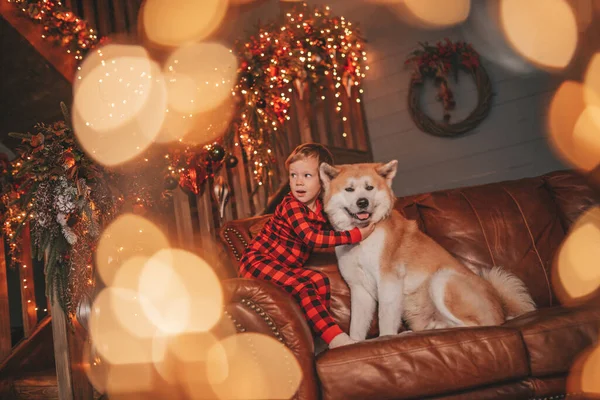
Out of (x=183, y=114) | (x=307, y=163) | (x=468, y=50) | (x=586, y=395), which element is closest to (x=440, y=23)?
(x=468, y=50)

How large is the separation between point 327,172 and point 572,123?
3417 mm

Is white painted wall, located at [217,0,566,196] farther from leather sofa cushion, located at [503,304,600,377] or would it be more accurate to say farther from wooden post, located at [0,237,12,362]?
wooden post, located at [0,237,12,362]

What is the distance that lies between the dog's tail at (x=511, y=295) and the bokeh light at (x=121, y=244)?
197 cm

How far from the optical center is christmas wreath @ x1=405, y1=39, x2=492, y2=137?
5.41 meters

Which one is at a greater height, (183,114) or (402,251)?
(183,114)

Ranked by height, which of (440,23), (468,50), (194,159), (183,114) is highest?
(440,23)

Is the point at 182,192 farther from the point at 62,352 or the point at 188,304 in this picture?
the point at 188,304

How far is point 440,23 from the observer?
5.72 m

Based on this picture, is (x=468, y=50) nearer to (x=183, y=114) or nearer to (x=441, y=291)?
(x=183, y=114)

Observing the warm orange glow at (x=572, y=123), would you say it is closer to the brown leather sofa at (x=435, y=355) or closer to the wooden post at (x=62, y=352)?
the brown leather sofa at (x=435, y=355)

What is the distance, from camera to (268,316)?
2.05 metres

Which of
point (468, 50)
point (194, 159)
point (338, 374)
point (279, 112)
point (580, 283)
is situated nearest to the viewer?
point (338, 374)

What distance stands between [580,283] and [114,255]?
2550mm

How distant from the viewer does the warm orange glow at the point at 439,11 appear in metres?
5.61
